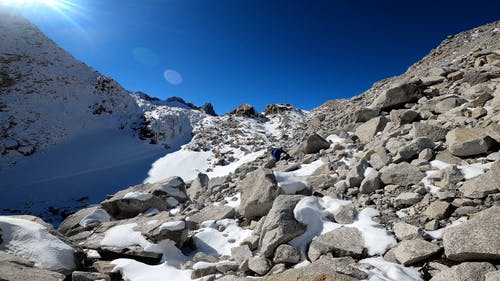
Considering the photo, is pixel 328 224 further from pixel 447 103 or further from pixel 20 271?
pixel 447 103

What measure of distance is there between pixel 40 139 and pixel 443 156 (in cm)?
3577

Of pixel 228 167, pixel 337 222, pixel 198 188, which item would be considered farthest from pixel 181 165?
pixel 337 222

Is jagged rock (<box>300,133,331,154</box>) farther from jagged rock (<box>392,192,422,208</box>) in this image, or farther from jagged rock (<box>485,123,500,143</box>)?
jagged rock (<box>392,192,422,208</box>)

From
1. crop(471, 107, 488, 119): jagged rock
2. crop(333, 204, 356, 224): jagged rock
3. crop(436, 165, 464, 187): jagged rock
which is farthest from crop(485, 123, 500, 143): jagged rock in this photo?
crop(333, 204, 356, 224): jagged rock

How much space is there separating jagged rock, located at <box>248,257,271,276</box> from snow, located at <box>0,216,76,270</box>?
3692 mm

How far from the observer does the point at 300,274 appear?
4.80 metres

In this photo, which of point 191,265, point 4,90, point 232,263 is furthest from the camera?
point 4,90

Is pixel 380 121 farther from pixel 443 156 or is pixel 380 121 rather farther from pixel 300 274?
pixel 300 274

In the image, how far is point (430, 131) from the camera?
360 inches

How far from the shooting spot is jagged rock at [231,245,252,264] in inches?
263

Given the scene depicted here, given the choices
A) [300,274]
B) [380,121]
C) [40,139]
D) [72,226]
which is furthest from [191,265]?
[40,139]

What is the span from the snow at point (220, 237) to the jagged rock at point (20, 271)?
140 inches

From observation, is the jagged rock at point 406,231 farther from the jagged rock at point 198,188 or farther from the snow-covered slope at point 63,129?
the snow-covered slope at point 63,129

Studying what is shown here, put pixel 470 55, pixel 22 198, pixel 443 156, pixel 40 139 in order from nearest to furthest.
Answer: pixel 443 156 → pixel 470 55 → pixel 22 198 → pixel 40 139
